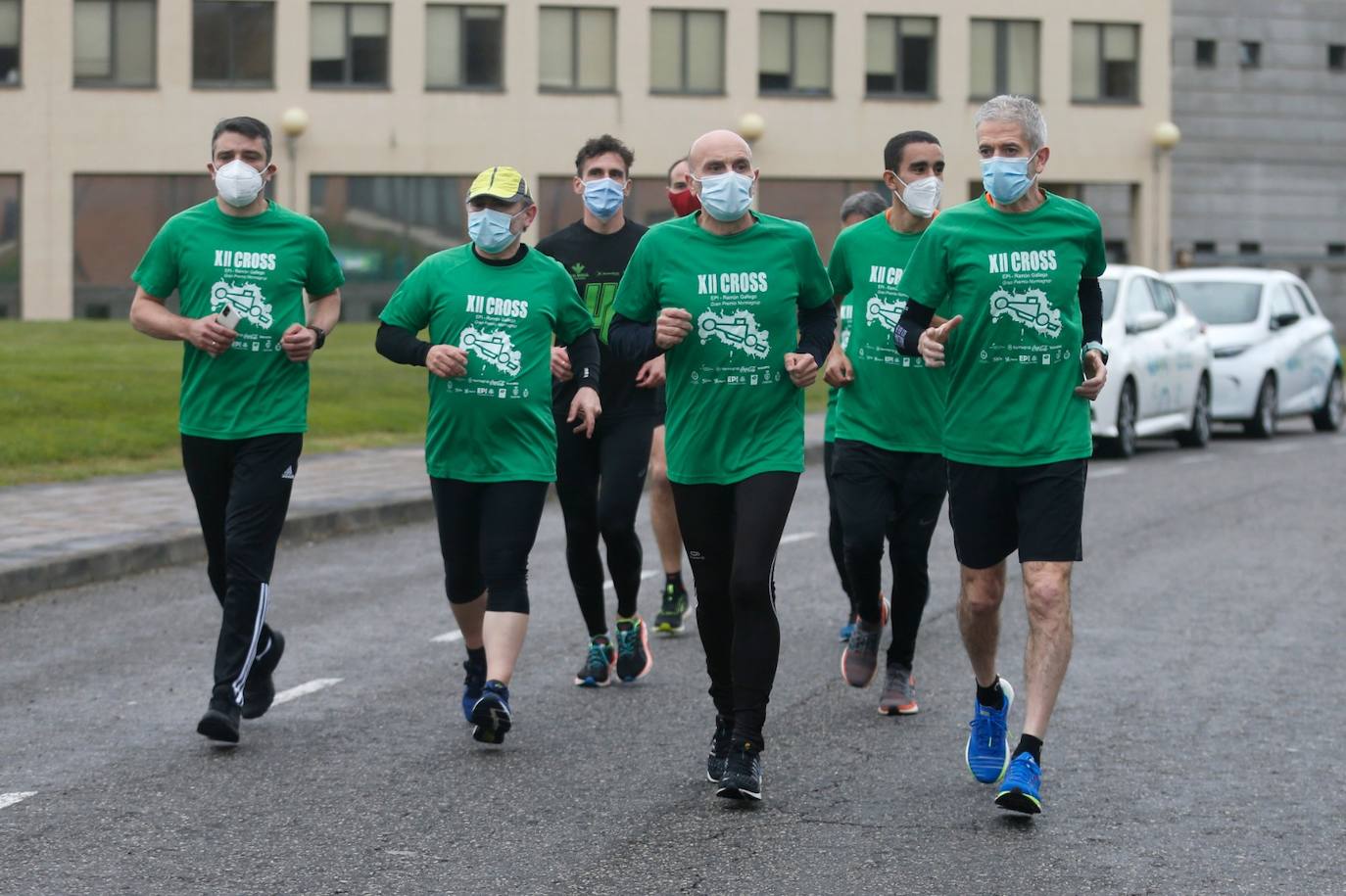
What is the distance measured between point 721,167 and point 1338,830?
255cm

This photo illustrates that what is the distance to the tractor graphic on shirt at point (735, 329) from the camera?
658 cm

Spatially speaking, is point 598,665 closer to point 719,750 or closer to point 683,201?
point 719,750

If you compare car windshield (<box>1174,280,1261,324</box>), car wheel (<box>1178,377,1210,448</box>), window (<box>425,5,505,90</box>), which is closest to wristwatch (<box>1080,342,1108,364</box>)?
car wheel (<box>1178,377,1210,448</box>)

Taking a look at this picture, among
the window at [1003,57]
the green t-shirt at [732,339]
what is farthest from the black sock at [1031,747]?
the window at [1003,57]

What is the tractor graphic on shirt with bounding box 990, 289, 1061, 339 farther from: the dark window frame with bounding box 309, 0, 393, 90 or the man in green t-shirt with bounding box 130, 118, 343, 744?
the dark window frame with bounding box 309, 0, 393, 90

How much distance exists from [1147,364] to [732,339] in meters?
14.4

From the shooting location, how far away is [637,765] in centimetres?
700

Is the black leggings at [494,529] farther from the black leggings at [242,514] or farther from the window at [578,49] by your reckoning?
the window at [578,49]

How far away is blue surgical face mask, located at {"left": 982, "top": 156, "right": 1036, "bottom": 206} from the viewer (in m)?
6.29

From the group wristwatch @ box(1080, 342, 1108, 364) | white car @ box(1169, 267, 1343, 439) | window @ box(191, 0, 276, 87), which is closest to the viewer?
wristwatch @ box(1080, 342, 1108, 364)

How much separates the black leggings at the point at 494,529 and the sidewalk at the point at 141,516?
4218 mm

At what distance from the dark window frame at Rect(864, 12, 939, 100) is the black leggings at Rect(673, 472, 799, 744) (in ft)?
142

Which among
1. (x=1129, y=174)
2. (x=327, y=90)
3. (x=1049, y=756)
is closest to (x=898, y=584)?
(x=1049, y=756)

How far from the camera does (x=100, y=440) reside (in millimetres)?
17875
